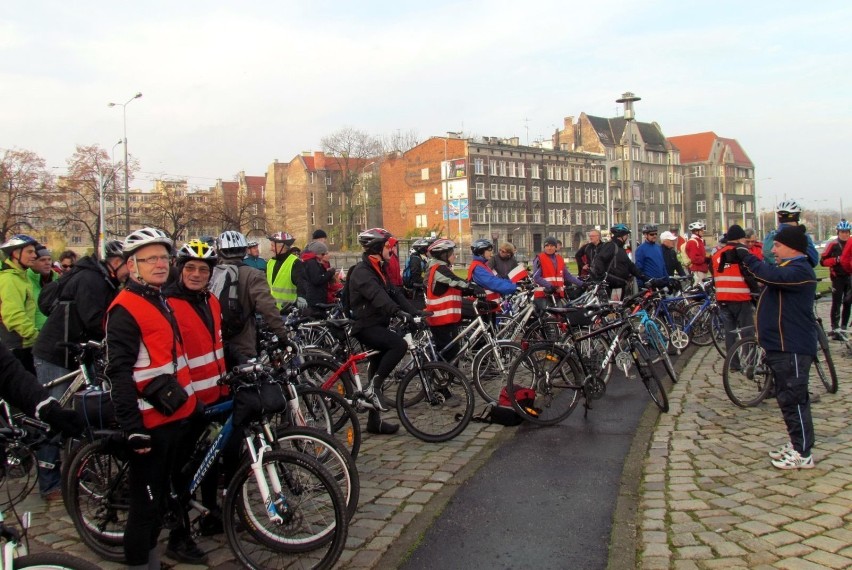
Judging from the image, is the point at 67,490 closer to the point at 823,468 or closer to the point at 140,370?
the point at 140,370

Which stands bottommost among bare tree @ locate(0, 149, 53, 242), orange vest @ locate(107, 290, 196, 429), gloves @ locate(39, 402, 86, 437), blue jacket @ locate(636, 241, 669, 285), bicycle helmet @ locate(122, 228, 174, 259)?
gloves @ locate(39, 402, 86, 437)

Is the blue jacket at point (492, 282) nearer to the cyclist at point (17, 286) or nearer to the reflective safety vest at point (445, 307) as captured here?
the reflective safety vest at point (445, 307)

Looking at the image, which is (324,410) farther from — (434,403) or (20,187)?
(20,187)

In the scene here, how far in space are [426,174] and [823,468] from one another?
75.3 metres

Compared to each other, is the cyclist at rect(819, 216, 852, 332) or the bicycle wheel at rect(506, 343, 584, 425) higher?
the cyclist at rect(819, 216, 852, 332)

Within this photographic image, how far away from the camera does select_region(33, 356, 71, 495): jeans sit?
580 centimetres

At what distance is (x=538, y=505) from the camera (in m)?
5.18

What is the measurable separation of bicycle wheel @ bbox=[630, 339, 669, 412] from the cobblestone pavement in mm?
163

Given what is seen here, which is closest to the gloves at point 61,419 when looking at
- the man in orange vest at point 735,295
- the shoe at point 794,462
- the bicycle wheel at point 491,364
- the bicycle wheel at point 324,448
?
the bicycle wheel at point 324,448

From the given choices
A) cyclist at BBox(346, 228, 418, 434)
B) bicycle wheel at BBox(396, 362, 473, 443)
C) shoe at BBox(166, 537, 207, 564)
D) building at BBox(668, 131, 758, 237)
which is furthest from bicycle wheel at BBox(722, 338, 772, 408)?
building at BBox(668, 131, 758, 237)

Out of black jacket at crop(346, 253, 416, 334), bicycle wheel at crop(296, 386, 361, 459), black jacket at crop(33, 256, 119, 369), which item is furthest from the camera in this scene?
black jacket at crop(346, 253, 416, 334)

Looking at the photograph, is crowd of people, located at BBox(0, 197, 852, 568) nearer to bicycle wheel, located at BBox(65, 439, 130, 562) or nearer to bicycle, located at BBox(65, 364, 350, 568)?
bicycle, located at BBox(65, 364, 350, 568)

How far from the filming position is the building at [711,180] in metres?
107

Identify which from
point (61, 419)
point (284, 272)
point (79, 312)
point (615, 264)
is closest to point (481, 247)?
point (284, 272)
